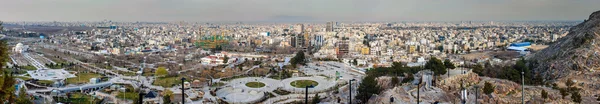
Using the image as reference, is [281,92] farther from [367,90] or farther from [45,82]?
[45,82]

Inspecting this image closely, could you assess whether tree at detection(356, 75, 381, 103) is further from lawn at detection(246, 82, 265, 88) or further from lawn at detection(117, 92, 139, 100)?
lawn at detection(117, 92, 139, 100)

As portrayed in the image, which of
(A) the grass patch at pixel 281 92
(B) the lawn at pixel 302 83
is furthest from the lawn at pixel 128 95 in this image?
(B) the lawn at pixel 302 83

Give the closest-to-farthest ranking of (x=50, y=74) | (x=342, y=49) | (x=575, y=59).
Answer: (x=575, y=59)
(x=50, y=74)
(x=342, y=49)

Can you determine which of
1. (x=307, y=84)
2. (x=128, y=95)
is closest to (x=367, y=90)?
(x=307, y=84)

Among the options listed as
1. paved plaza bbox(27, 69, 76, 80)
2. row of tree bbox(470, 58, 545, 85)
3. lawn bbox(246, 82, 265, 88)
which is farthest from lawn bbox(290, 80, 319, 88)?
paved plaza bbox(27, 69, 76, 80)

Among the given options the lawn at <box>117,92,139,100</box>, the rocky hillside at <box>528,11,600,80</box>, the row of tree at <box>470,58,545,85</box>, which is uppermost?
the rocky hillside at <box>528,11,600,80</box>

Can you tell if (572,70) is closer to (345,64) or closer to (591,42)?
(591,42)

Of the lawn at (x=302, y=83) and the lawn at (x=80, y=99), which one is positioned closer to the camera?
the lawn at (x=80, y=99)

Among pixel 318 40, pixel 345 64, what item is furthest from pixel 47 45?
pixel 345 64

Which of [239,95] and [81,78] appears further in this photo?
[81,78]

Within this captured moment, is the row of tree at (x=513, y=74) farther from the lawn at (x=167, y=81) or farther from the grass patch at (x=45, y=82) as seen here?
the grass patch at (x=45, y=82)

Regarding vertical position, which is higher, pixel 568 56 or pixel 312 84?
pixel 568 56
